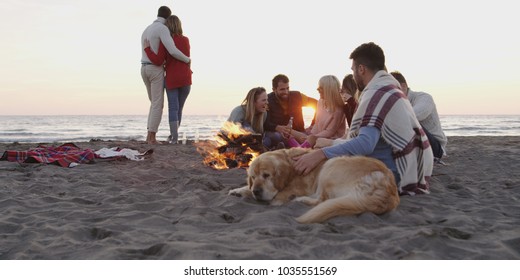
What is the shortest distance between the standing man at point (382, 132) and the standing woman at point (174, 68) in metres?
5.31

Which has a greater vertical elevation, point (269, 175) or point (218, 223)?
point (269, 175)

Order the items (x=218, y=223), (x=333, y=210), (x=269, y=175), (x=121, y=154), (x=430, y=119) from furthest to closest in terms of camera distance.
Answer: (x=121, y=154) → (x=430, y=119) → (x=269, y=175) → (x=218, y=223) → (x=333, y=210)

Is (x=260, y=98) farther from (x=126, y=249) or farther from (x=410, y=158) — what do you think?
(x=126, y=249)

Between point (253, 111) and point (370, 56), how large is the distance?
2.68 meters

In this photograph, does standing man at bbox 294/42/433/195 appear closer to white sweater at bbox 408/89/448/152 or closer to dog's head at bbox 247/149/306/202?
dog's head at bbox 247/149/306/202

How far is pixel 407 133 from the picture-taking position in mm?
3939

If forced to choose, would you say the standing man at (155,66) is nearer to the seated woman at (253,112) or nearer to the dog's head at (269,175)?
the seated woman at (253,112)

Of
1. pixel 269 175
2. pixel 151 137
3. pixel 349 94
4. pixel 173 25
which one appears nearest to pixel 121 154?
pixel 151 137

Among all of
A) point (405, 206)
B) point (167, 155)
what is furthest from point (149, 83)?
point (405, 206)

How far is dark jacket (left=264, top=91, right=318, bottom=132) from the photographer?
7.07 meters

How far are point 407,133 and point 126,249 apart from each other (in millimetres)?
2544

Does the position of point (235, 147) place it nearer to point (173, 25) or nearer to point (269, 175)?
point (269, 175)

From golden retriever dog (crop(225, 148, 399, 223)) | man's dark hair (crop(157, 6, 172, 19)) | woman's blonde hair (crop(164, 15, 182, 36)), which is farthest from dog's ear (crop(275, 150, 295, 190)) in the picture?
man's dark hair (crop(157, 6, 172, 19))

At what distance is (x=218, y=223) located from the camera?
3426 mm
